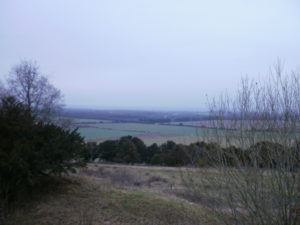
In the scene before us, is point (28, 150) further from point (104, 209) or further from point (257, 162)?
point (257, 162)

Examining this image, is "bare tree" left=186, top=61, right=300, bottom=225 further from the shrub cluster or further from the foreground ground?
the shrub cluster

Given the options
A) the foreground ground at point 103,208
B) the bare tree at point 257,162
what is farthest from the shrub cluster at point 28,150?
the bare tree at point 257,162

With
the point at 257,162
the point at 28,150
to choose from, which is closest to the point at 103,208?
the point at 28,150

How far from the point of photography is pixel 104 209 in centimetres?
642

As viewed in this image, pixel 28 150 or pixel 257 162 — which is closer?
pixel 257 162

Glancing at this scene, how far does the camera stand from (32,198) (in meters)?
7.07

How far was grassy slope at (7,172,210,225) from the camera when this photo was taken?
19.5 ft

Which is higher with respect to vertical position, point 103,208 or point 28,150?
point 28,150

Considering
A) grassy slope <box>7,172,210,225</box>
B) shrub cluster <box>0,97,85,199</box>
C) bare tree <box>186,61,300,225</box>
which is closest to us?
bare tree <box>186,61,300,225</box>

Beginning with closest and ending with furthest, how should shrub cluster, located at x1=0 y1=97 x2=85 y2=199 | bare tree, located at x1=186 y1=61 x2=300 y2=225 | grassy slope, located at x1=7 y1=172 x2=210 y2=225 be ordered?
bare tree, located at x1=186 y1=61 x2=300 y2=225, grassy slope, located at x1=7 y1=172 x2=210 y2=225, shrub cluster, located at x1=0 y1=97 x2=85 y2=199

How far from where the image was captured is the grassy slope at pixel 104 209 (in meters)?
5.93

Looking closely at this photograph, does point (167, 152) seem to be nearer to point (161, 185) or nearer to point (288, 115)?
point (161, 185)

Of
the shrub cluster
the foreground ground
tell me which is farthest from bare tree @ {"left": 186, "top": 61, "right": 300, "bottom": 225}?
the shrub cluster

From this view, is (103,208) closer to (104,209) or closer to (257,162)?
(104,209)
